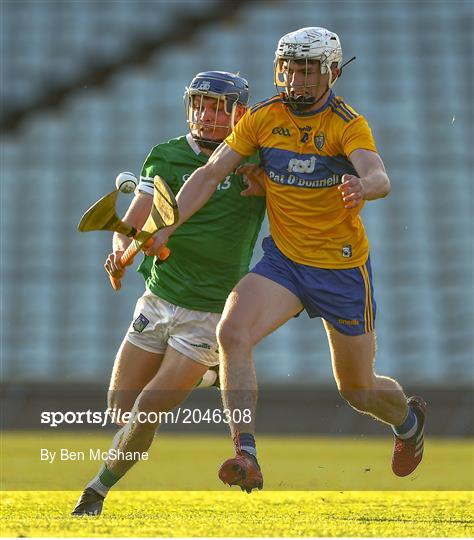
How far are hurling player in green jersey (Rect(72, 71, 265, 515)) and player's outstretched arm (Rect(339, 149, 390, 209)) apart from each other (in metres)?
0.69

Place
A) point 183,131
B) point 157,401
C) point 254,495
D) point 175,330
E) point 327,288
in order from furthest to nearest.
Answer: point 183,131 → point 254,495 → point 175,330 → point 157,401 → point 327,288

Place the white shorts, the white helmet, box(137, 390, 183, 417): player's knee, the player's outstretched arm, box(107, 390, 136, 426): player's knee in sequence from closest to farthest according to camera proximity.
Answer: the player's outstretched arm < the white helmet < box(137, 390, 183, 417): player's knee < the white shorts < box(107, 390, 136, 426): player's knee

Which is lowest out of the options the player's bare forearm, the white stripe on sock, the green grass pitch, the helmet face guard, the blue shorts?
the green grass pitch

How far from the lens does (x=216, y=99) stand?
4.71 meters

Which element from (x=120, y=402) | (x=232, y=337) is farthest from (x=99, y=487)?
(x=232, y=337)

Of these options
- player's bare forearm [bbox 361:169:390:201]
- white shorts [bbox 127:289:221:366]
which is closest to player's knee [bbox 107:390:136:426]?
white shorts [bbox 127:289:221:366]

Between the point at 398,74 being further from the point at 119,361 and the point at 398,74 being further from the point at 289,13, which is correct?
the point at 119,361

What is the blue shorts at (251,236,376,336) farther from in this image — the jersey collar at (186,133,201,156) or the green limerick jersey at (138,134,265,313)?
the jersey collar at (186,133,201,156)

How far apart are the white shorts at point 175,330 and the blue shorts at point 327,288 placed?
17.4 inches

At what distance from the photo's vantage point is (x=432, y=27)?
49.2 ft

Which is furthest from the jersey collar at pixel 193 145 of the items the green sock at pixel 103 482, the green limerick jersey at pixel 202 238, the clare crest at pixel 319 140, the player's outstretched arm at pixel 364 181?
the green sock at pixel 103 482

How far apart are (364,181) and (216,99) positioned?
1.05 m

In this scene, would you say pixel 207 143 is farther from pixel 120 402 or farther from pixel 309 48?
pixel 120 402

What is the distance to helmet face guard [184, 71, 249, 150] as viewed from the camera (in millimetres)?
4699
